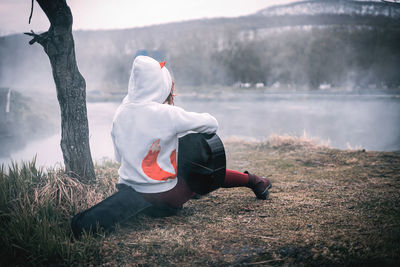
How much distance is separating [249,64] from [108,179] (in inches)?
917

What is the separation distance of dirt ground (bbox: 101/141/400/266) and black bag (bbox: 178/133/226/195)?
1.10 ft

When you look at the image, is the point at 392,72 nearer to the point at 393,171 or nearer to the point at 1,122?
the point at 393,171

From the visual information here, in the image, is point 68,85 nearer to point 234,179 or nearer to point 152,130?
point 152,130

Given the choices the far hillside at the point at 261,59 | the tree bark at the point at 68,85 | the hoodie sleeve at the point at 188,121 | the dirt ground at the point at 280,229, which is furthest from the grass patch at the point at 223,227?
the far hillside at the point at 261,59

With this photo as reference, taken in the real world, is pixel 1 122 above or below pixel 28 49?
below

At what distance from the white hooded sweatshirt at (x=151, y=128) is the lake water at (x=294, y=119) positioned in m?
5.25

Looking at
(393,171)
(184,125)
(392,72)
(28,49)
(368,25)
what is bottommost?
(393,171)

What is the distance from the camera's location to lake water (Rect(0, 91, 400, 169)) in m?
9.58

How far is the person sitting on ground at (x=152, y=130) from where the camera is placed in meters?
1.87

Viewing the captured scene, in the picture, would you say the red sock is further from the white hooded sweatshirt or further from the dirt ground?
the white hooded sweatshirt

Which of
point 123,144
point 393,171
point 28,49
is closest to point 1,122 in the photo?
point 123,144

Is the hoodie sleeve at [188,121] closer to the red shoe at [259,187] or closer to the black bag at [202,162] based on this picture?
the black bag at [202,162]

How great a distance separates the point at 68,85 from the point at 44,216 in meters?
1.23

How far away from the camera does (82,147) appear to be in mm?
2615
